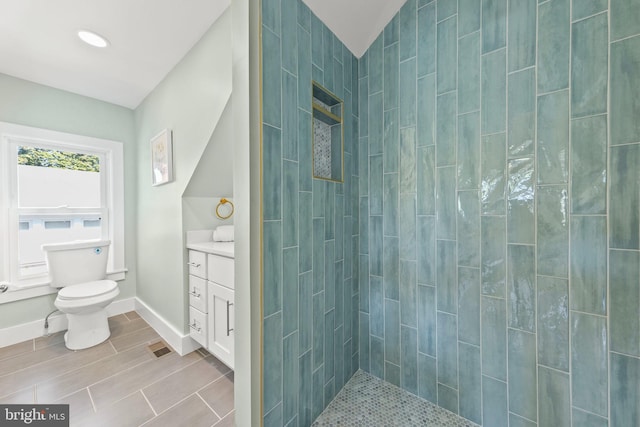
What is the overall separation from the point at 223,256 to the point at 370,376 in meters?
1.26

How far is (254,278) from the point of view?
1009mm

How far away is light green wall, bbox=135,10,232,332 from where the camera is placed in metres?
1.65

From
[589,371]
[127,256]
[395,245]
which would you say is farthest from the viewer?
[127,256]

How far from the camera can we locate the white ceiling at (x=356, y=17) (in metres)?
1.30

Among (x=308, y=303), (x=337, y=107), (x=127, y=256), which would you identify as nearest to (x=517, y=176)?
(x=337, y=107)

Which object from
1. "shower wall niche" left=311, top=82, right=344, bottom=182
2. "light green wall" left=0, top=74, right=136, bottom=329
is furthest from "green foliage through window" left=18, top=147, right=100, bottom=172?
"shower wall niche" left=311, top=82, right=344, bottom=182

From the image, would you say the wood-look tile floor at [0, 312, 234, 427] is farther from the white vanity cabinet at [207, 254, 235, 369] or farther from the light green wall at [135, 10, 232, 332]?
the light green wall at [135, 10, 232, 332]

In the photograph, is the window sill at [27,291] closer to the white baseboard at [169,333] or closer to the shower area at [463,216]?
the white baseboard at [169,333]

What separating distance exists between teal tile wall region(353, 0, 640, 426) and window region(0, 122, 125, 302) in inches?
109

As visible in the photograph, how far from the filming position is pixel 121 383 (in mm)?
1610

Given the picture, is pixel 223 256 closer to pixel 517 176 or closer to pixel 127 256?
pixel 517 176

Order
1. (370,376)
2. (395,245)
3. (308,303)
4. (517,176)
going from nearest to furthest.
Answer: (517,176)
(308,303)
(395,245)
(370,376)

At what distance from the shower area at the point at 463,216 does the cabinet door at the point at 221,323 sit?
0.65m

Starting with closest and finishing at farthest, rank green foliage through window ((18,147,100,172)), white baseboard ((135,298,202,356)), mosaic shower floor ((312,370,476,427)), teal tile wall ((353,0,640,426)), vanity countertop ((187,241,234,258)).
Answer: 1. teal tile wall ((353,0,640,426))
2. mosaic shower floor ((312,370,476,427))
3. vanity countertop ((187,241,234,258))
4. white baseboard ((135,298,202,356))
5. green foliage through window ((18,147,100,172))
